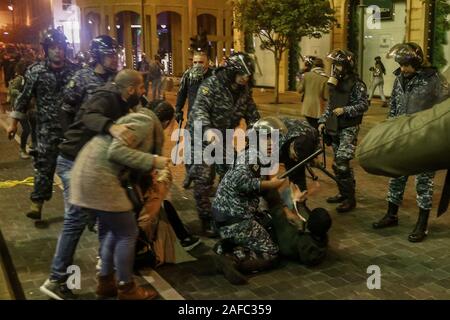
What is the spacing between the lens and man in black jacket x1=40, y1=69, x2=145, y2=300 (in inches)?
155

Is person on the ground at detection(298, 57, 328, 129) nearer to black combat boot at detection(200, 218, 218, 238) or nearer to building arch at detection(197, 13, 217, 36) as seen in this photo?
black combat boot at detection(200, 218, 218, 238)

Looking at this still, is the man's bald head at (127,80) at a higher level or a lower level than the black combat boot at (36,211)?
higher

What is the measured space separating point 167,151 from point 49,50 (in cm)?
499

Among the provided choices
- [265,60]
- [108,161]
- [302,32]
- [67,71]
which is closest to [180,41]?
[265,60]

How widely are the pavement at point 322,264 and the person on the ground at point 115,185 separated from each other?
0.50 m

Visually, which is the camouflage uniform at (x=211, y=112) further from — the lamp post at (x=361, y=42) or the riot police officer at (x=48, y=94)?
the lamp post at (x=361, y=42)

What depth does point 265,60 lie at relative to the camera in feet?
84.1

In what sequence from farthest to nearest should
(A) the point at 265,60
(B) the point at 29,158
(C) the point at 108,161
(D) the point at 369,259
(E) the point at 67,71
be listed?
(A) the point at 265,60 < (B) the point at 29,158 < (E) the point at 67,71 < (D) the point at 369,259 < (C) the point at 108,161

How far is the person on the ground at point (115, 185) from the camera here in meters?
3.75

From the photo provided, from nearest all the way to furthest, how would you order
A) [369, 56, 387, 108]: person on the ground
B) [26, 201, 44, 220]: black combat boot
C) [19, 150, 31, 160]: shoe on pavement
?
1. [26, 201, 44, 220]: black combat boot
2. [19, 150, 31, 160]: shoe on pavement
3. [369, 56, 387, 108]: person on the ground

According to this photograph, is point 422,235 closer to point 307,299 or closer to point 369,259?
point 369,259

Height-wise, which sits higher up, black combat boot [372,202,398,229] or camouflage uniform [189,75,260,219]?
camouflage uniform [189,75,260,219]

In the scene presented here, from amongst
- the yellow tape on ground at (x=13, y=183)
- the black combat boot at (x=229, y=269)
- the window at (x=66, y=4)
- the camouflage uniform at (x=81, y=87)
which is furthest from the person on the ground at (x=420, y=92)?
the window at (x=66, y=4)

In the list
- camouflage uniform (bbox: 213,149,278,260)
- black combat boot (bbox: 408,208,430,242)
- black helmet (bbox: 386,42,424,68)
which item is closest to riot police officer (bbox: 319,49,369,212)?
black helmet (bbox: 386,42,424,68)
